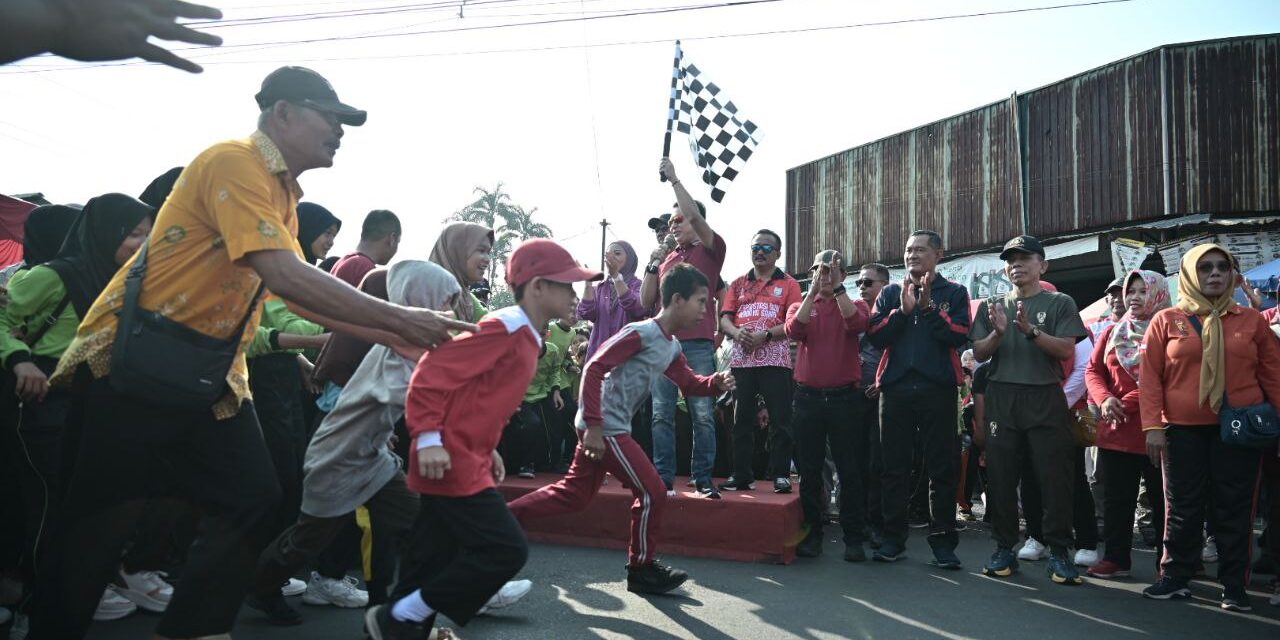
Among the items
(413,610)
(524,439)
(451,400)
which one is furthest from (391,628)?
(524,439)

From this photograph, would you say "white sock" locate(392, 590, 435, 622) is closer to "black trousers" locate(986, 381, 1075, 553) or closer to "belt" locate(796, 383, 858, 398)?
"belt" locate(796, 383, 858, 398)

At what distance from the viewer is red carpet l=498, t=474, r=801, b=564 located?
6234mm

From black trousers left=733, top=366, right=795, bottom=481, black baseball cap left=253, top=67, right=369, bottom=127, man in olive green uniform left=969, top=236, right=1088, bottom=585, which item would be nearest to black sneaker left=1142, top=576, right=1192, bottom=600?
man in olive green uniform left=969, top=236, right=1088, bottom=585

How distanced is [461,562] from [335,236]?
289 centimetres

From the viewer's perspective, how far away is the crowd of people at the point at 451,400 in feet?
9.62

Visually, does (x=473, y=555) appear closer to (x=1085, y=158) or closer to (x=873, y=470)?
(x=873, y=470)

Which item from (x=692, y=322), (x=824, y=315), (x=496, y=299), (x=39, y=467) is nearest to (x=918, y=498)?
(x=824, y=315)

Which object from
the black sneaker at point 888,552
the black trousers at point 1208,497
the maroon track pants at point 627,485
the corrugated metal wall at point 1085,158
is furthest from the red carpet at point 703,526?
the corrugated metal wall at point 1085,158

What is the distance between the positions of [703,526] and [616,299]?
2.01m

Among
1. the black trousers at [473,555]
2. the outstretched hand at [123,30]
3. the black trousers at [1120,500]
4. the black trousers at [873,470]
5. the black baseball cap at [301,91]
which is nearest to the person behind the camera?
the outstretched hand at [123,30]

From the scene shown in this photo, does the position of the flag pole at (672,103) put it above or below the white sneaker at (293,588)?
above

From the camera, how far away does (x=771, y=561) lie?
6223 mm

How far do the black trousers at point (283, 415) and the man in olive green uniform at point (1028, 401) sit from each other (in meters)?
4.30

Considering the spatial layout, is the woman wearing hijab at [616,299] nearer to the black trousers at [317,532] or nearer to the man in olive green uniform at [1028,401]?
the man in olive green uniform at [1028,401]
